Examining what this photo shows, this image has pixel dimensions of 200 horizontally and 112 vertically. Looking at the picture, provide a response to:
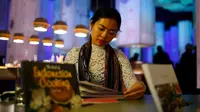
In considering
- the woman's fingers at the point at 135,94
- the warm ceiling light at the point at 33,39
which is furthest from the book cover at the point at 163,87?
the warm ceiling light at the point at 33,39

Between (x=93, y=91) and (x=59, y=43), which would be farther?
(x=59, y=43)

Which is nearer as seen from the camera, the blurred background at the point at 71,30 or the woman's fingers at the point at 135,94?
the woman's fingers at the point at 135,94

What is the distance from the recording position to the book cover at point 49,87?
44cm

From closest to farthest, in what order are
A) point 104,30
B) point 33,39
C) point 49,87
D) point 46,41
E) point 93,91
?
point 49,87 → point 93,91 → point 104,30 → point 33,39 → point 46,41

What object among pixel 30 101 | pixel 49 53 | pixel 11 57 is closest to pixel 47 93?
pixel 30 101

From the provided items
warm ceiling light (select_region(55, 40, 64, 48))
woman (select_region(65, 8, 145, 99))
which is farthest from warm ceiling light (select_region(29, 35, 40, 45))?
woman (select_region(65, 8, 145, 99))

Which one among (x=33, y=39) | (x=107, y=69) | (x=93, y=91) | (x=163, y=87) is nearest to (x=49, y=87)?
(x=163, y=87)

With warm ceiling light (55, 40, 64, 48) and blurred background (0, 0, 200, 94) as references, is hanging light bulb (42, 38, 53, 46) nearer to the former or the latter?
blurred background (0, 0, 200, 94)

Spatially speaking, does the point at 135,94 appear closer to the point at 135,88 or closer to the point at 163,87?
the point at 135,88

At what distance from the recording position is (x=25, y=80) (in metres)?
0.43

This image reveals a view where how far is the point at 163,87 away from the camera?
0.53 metres

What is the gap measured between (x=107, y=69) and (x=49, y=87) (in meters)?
0.66

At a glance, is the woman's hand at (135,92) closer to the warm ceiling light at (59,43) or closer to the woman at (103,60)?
the woman at (103,60)

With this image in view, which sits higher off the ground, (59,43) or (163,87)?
(59,43)
